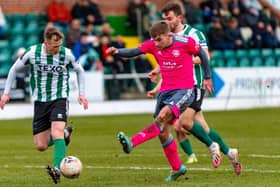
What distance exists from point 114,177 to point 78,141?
6766mm

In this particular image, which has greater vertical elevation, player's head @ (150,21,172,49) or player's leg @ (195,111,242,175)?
player's head @ (150,21,172,49)

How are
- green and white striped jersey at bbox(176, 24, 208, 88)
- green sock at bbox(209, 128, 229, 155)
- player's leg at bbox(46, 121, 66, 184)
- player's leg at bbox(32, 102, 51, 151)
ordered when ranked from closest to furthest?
player's leg at bbox(46, 121, 66, 184), player's leg at bbox(32, 102, 51, 151), green sock at bbox(209, 128, 229, 155), green and white striped jersey at bbox(176, 24, 208, 88)

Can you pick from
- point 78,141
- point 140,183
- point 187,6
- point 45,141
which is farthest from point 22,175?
point 187,6

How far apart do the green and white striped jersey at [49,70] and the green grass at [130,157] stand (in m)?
1.14

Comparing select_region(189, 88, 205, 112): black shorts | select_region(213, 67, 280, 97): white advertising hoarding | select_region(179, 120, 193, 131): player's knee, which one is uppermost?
select_region(189, 88, 205, 112): black shorts

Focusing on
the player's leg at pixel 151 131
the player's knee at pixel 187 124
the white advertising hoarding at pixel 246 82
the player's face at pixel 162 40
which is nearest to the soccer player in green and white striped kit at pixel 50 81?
the player's leg at pixel 151 131

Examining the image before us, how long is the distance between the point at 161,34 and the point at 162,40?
0.35 feet

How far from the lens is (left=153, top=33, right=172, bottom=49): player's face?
38.9ft

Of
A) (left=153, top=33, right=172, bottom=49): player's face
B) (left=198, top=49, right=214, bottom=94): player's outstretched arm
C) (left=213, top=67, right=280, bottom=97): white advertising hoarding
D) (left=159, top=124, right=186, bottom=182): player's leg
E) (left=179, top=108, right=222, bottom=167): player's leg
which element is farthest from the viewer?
(left=213, top=67, right=280, bottom=97): white advertising hoarding

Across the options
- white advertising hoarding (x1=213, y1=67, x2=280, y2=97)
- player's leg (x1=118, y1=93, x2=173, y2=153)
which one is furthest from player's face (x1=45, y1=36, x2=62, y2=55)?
white advertising hoarding (x1=213, y1=67, x2=280, y2=97)

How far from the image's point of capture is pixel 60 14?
30562 millimetres

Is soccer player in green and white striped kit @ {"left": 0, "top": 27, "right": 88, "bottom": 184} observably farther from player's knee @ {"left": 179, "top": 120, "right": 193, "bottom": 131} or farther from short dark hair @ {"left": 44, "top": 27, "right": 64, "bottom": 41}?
player's knee @ {"left": 179, "top": 120, "right": 193, "bottom": 131}

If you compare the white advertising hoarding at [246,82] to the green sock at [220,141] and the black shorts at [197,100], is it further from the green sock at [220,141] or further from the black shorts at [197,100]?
the green sock at [220,141]

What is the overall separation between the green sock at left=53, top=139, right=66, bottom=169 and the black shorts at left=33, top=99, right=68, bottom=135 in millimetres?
392
